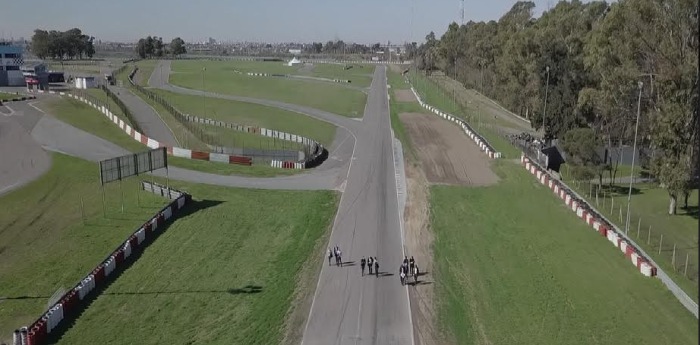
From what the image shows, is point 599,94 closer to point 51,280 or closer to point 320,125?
point 320,125

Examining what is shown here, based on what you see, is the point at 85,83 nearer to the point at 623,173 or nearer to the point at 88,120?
the point at 88,120

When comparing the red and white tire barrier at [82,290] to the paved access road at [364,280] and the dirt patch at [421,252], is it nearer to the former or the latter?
the paved access road at [364,280]

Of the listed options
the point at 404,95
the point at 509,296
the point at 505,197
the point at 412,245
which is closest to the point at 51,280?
the point at 412,245

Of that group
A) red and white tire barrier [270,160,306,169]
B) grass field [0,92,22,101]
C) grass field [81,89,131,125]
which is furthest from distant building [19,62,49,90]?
red and white tire barrier [270,160,306,169]

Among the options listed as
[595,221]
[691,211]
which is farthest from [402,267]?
[691,211]

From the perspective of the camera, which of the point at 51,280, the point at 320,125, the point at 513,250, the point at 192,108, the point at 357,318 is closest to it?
the point at 357,318

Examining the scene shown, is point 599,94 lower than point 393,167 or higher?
higher
